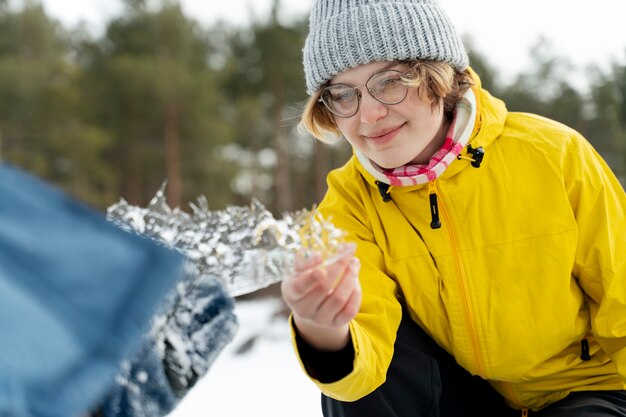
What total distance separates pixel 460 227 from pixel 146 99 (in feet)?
38.2

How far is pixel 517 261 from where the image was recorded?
1413 mm

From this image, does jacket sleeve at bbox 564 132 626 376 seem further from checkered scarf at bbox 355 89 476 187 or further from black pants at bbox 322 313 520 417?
black pants at bbox 322 313 520 417

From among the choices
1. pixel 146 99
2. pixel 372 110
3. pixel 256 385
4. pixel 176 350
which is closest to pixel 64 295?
pixel 176 350

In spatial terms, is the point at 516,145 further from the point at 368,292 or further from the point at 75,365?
the point at 75,365

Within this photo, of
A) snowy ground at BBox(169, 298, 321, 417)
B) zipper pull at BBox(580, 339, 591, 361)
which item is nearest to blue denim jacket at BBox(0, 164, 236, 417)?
zipper pull at BBox(580, 339, 591, 361)

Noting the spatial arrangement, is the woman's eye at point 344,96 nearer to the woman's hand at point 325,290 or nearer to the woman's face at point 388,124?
the woman's face at point 388,124

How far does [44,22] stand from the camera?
12.7 metres

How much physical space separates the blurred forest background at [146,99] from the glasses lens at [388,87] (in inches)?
367

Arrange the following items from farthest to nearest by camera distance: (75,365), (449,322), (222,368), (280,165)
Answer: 1. (280,165)
2. (222,368)
3. (449,322)
4. (75,365)

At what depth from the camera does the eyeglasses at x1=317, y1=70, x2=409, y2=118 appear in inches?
53.0

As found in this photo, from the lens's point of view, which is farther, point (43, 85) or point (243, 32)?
point (243, 32)

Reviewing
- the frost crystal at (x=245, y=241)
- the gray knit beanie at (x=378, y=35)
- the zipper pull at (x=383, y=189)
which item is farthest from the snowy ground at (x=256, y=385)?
the frost crystal at (x=245, y=241)

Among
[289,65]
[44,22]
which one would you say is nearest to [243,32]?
[289,65]

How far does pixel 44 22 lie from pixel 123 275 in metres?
13.8
